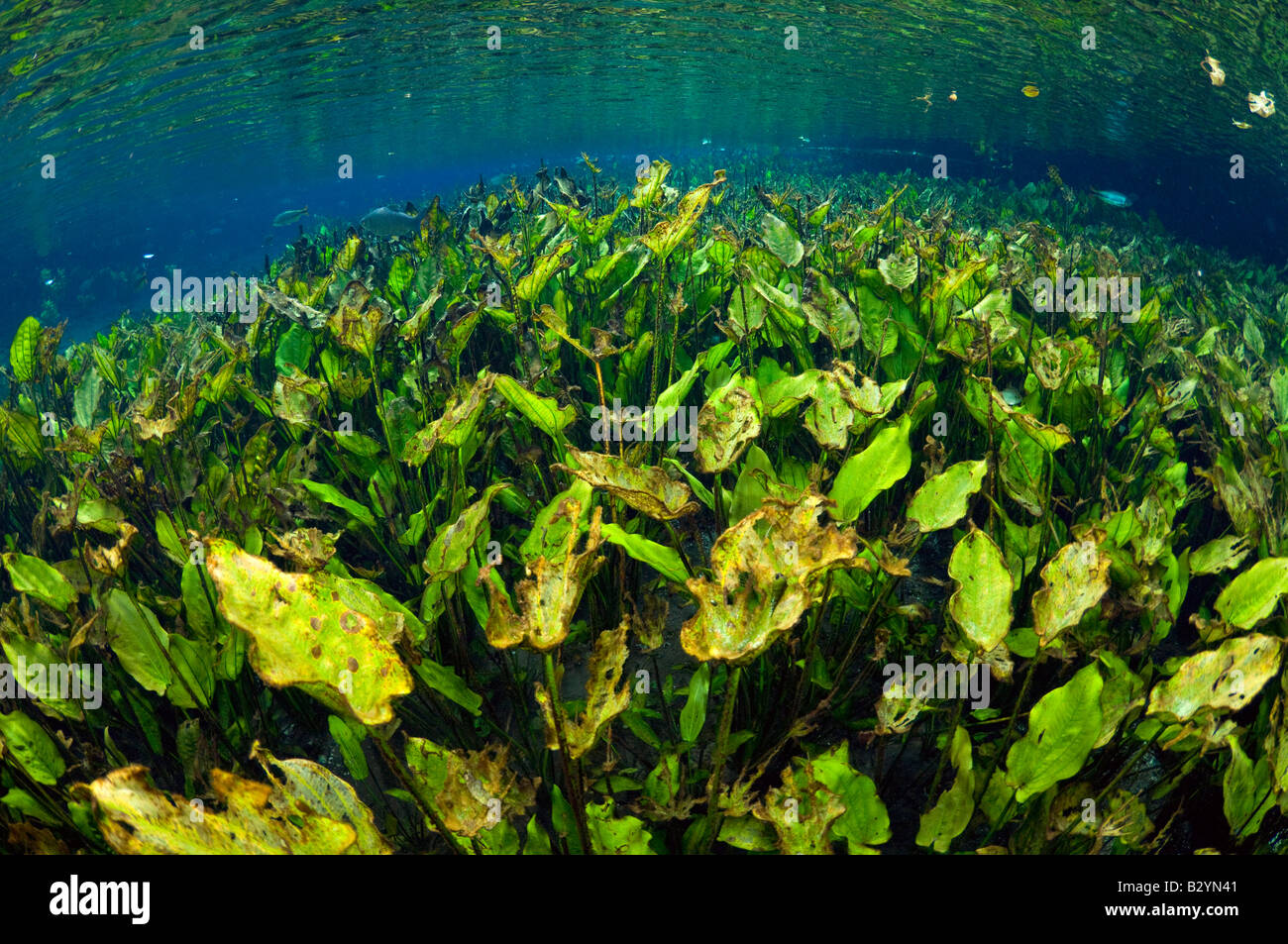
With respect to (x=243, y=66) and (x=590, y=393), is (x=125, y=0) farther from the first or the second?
(x=590, y=393)

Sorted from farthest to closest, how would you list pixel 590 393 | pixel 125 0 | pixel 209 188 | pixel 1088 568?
pixel 209 188 < pixel 125 0 < pixel 590 393 < pixel 1088 568

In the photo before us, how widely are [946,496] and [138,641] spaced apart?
2252 millimetres

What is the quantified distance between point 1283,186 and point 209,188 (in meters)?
80.3

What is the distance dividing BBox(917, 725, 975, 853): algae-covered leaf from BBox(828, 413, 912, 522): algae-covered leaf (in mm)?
638

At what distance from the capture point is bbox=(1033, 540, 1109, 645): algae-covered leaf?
128cm

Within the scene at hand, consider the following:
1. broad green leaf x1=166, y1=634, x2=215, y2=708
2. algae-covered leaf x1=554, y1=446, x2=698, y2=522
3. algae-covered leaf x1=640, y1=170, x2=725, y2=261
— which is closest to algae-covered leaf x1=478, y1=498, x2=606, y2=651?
algae-covered leaf x1=554, y1=446, x2=698, y2=522

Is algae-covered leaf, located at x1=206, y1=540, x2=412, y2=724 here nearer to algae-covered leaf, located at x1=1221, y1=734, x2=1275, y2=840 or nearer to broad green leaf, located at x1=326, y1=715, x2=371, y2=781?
broad green leaf, located at x1=326, y1=715, x2=371, y2=781

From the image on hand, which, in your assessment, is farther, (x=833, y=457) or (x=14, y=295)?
(x=14, y=295)

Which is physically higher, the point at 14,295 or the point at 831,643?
the point at 831,643

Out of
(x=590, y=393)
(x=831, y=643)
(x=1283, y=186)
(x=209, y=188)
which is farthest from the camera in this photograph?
(x=209, y=188)

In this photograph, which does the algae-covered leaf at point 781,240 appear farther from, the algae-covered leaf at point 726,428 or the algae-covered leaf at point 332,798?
the algae-covered leaf at point 332,798

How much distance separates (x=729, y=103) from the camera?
1569 inches

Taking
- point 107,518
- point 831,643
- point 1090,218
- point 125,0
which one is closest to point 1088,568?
point 831,643

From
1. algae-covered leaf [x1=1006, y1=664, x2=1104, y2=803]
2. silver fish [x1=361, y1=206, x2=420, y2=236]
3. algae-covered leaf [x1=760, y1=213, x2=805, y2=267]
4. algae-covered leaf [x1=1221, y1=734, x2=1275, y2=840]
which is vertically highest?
algae-covered leaf [x1=760, y1=213, x2=805, y2=267]
